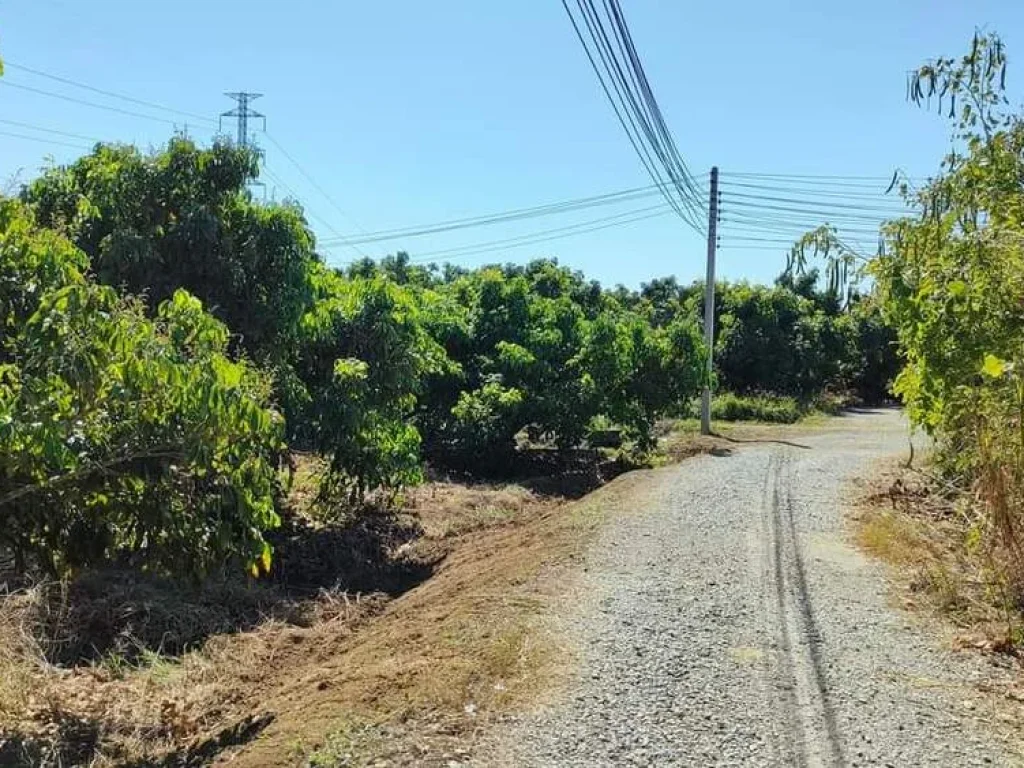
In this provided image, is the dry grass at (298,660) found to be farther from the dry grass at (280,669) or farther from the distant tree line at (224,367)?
the distant tree line at (224,367)

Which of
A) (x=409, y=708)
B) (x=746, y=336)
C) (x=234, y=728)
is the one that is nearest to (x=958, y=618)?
(x=409, y=708)

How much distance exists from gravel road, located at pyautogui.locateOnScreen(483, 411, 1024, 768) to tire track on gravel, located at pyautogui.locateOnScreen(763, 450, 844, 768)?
0.01 metres

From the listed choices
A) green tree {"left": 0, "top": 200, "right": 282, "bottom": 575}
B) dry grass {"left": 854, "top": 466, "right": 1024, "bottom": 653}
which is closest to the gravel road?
dry grass {"left": 854, "top": 466, "right": 1024, "bottom": 653}

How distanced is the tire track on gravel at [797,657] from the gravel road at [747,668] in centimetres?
1

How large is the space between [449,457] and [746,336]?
19577mm

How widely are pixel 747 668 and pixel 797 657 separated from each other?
439 millimetres

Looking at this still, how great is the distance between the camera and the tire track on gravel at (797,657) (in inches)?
178

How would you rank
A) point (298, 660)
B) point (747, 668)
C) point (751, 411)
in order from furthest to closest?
1. point (751, 411)
2. point (298, 660)
3. point (747, 668)

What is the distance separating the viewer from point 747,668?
556 centimetres

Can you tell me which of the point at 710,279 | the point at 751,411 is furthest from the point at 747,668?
→ the point at 751,411

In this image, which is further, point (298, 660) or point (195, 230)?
point (195, 230)

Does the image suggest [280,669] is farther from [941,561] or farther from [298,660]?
[941,561]

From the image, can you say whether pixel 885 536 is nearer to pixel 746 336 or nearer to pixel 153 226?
pixel 153 226

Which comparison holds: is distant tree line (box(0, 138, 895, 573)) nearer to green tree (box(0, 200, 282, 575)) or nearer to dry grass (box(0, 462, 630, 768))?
green tree (box(0, 200, 282, 575))
